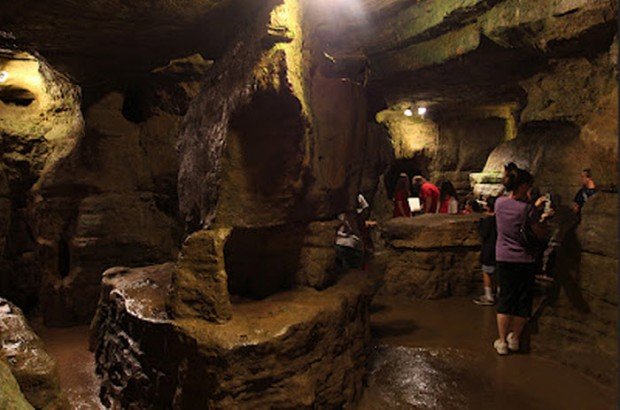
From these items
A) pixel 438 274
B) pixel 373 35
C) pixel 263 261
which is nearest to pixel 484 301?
pixel 438 274

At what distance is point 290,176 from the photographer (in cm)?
369

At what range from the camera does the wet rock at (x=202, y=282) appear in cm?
325

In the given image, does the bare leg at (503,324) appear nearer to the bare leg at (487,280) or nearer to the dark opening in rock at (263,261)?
the bare leg at (487,280)

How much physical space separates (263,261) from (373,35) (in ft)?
14.5

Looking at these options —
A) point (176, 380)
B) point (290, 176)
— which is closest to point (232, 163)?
point (290, 176)

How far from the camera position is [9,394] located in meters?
1.62

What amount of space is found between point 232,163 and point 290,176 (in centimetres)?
49

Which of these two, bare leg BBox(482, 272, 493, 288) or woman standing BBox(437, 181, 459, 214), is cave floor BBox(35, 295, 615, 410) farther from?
woman standing BBox(437, 181, 459, 214)

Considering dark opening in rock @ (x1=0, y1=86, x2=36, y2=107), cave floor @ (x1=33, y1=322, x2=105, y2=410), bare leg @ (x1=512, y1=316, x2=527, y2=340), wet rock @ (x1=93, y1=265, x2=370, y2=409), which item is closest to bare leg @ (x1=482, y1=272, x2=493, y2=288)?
bare leg @ (x1=512, y1=316, x2=527, y2=340)

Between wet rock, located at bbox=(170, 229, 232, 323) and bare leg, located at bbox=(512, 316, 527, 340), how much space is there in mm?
2883

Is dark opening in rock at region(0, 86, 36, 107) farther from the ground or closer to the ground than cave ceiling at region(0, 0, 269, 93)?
farther from the ground

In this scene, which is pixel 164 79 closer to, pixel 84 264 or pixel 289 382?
pixel 84 264

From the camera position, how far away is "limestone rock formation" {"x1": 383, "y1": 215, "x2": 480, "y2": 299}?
6512 millimetres

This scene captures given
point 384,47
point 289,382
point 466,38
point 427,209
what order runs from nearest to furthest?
point 289,382, point 466,38, point 384,47, point 427,209
